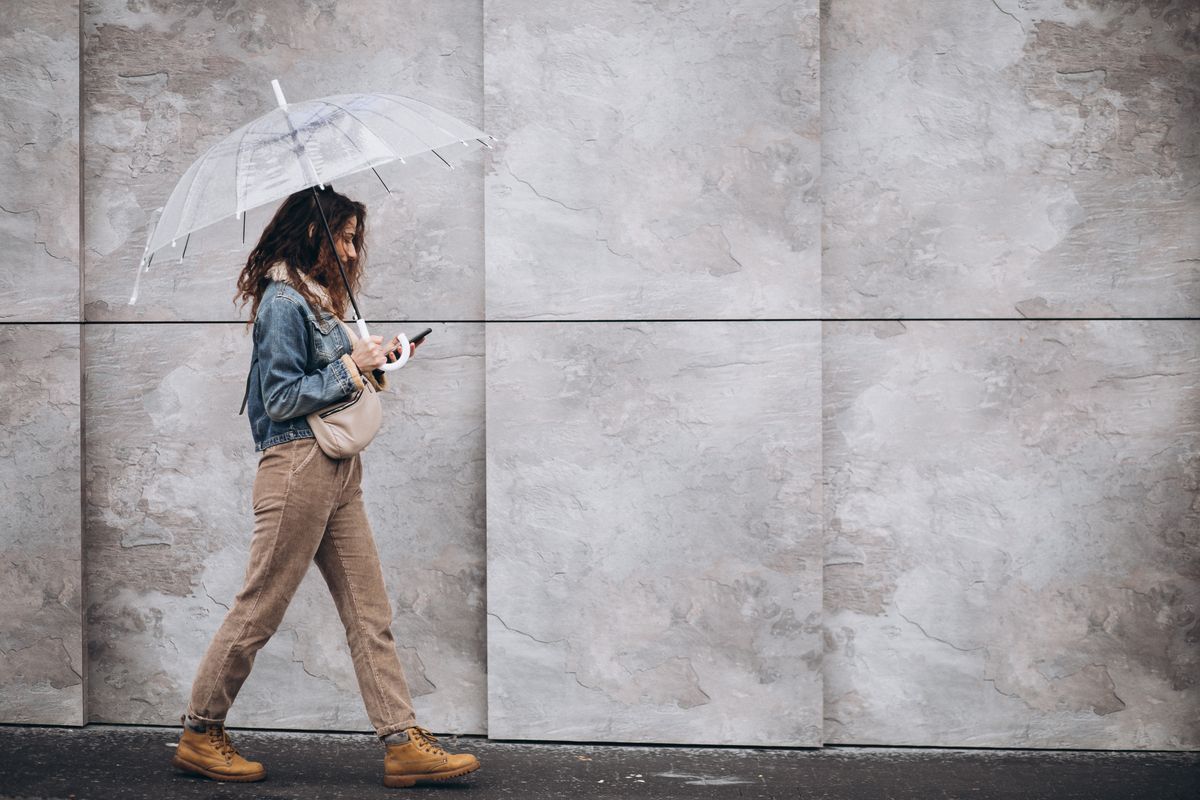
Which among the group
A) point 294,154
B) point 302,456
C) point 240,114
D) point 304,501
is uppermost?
point 240,114

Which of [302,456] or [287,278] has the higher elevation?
[287,278]

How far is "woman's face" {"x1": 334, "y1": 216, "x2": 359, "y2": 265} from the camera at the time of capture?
147 inches

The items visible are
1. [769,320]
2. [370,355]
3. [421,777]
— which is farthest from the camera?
[769,320]

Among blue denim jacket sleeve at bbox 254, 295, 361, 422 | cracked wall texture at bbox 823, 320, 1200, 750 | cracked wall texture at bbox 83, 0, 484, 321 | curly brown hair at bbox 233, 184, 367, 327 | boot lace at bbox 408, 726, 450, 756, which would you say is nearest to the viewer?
blue denim jacket sleeve at bbox 254, 295, 361, 422

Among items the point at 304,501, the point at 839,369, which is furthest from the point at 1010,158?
the point at 304,501

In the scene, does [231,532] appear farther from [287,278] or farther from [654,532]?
[654,532]

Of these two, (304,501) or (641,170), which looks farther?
(641,170)

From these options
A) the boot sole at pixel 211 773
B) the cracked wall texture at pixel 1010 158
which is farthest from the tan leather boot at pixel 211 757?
the cracked wall texture at pixel 1010 158

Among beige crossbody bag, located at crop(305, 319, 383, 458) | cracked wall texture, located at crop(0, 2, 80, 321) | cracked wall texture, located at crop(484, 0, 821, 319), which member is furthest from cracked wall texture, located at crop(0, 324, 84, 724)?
cracked wall texture, located at crop(484, 0, 821, 319)

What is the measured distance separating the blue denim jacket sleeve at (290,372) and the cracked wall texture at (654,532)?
3.14 ft

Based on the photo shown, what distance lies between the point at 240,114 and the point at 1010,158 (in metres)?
3.08

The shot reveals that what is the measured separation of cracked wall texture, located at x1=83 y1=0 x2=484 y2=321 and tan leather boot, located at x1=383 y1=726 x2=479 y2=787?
5.51ft

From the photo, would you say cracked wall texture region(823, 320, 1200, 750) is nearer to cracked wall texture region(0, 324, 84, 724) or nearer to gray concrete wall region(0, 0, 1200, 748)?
gray concrete wall region(0, 0, 1200, 748)

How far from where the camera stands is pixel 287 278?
12.2ft
